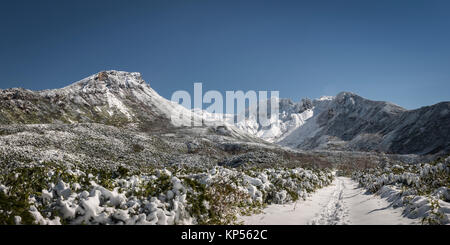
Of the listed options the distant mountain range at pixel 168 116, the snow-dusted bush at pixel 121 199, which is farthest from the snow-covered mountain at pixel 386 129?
the snow-dusted bush at pixel 121 199

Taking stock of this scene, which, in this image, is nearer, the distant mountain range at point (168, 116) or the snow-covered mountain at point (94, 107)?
the distant mountain range at point (168, 116)

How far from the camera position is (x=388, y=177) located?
1939 cm

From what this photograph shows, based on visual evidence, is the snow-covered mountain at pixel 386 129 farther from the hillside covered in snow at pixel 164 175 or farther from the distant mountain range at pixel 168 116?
the hillside covered in snow at pixel 164 175

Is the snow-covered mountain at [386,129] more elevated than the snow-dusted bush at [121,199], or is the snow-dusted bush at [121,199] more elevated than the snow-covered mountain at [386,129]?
the snow-covered mountain at [386,129]

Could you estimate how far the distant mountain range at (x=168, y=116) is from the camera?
10425 cm

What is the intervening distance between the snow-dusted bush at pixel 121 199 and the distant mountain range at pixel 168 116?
95916 millimetres

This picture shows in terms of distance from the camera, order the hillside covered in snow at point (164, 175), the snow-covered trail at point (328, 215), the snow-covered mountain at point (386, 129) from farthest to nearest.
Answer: the snow-covered mountain at point (386, 129) < the snow-covered trail at point (328, 215) < the hillside covered in snow at point (164, 175)

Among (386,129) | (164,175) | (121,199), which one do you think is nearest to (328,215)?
(164,175)

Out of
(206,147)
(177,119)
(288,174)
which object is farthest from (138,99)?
(288,174)

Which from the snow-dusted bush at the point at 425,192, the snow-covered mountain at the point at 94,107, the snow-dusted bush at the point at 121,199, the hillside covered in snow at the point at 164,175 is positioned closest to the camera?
the snow-dusted bush at the point at 121,199

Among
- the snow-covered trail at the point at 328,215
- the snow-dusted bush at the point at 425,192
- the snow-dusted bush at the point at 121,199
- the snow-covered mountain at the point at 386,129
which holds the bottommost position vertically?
the snow-covered trail at the point at 328,215

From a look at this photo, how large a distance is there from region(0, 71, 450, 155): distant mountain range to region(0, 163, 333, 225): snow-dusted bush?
95.9m
